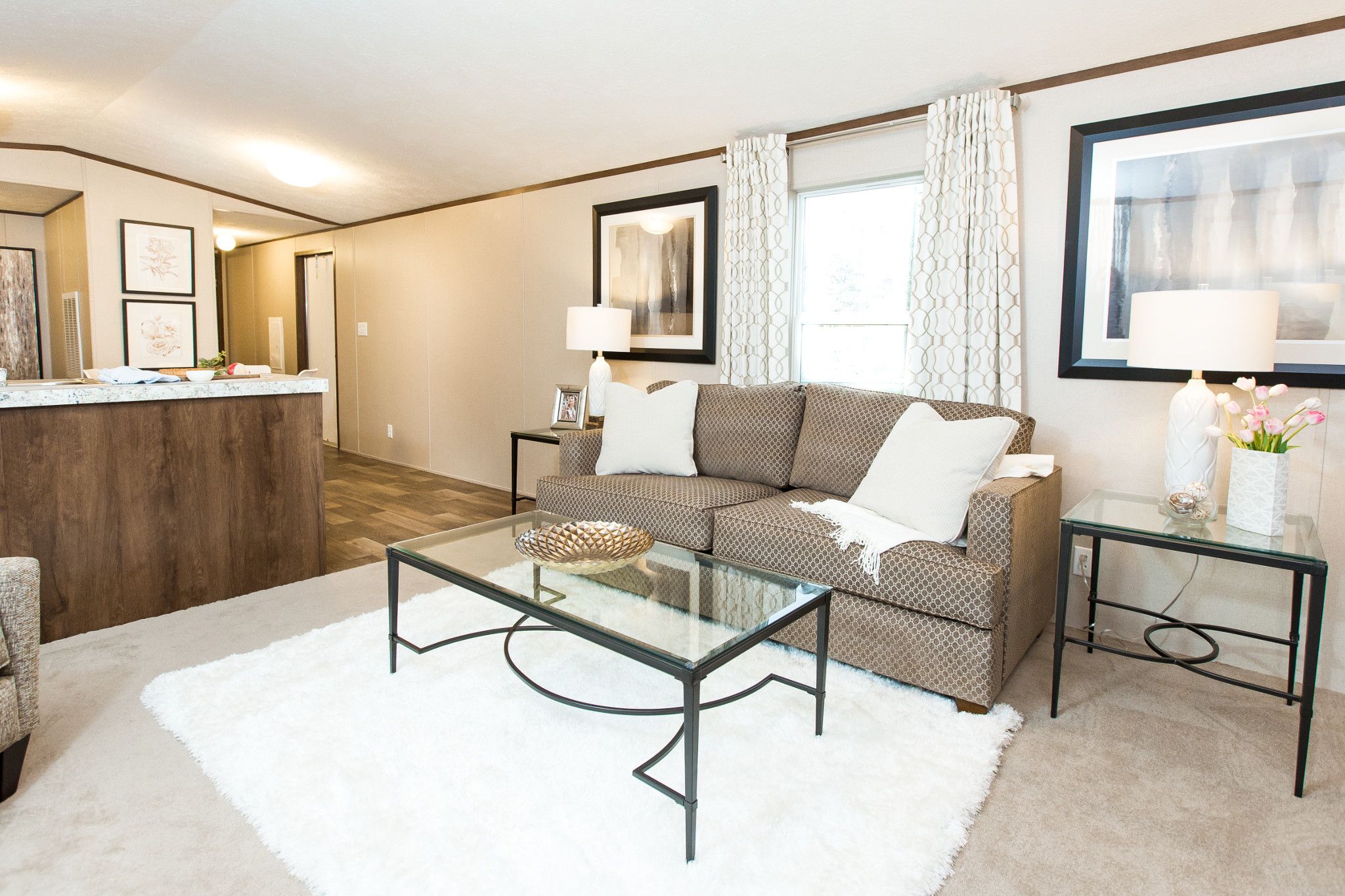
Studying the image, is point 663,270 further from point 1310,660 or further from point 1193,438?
point 1310,660

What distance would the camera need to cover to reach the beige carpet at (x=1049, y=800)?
152 centimetres

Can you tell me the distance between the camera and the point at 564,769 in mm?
1851

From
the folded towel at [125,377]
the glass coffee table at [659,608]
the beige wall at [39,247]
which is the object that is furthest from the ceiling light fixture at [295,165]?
the glass coffee table at [659,608]

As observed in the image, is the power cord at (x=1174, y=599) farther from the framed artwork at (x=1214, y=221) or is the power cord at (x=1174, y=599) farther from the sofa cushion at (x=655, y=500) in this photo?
the sofa cushion at (x=655, y=500)

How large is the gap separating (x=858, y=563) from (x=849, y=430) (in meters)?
0.86

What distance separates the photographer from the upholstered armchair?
1.68 metres

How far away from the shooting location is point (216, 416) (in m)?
3.05

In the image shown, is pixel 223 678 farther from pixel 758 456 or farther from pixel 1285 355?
pixel 1285 355

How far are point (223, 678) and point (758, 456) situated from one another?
219 cm

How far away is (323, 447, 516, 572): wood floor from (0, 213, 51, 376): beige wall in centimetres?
295

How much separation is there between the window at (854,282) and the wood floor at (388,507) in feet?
7.11

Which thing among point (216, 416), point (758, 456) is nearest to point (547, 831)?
point (758, 456)

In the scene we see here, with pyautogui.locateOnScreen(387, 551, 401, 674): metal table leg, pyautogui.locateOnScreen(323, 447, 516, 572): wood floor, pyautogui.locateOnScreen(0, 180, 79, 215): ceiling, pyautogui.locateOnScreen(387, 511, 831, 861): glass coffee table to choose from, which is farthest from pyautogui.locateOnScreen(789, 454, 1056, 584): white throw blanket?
pyautogui.locateOnScreen(0, 180, 79, 215): ceiling

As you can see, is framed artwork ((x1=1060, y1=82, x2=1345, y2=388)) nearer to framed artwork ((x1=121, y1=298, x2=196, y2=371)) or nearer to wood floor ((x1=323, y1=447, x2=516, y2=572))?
wood floor ((x1=323, y1=447, x2=516, y2=572))
